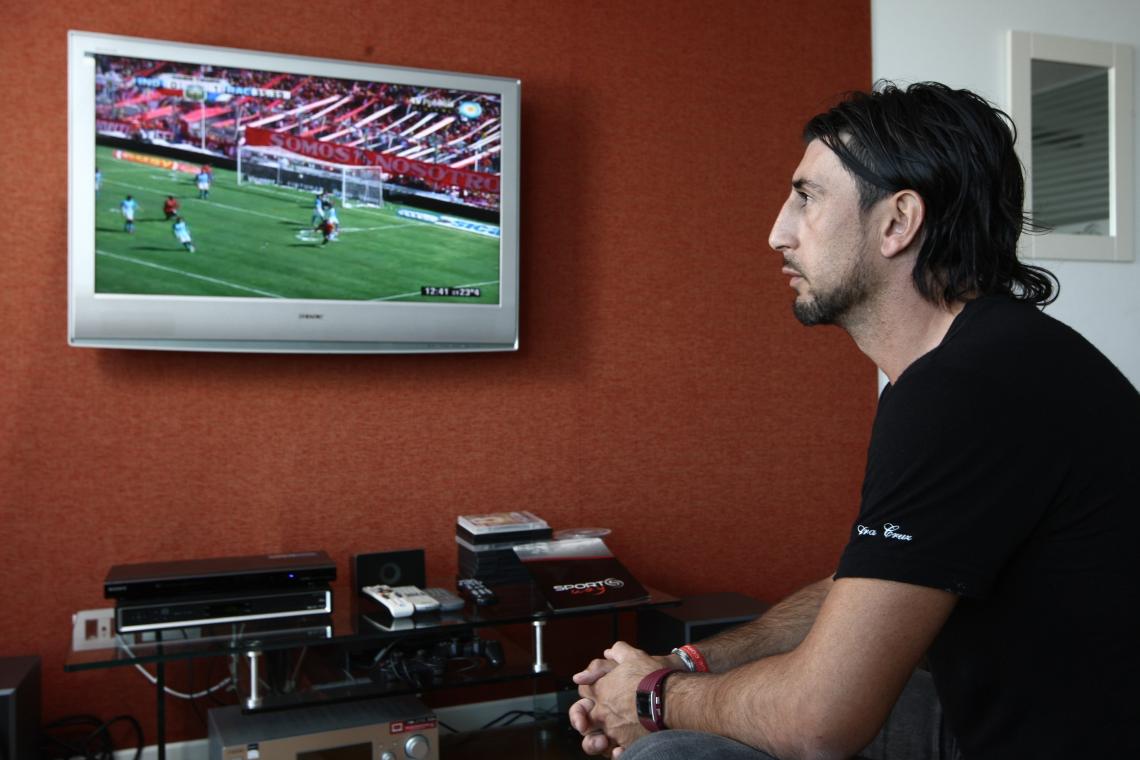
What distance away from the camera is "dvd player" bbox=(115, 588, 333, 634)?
7.50 feet

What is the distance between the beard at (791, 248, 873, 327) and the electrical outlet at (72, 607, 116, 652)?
1627mm

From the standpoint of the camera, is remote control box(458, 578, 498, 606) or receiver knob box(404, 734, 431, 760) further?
remote control box(458, 578, 498, 606)

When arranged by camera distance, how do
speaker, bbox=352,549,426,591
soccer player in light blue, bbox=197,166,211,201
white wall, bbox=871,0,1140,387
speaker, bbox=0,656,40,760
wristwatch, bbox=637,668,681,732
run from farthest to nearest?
white wall, bbox=871,0,1140,387, speaker, bbox=352,549,426,591, soccer player in light blue, bbox=197,166,211,201, speaker, bbox=0,656,40,760, wristwatch, bbox=637,668,681,732

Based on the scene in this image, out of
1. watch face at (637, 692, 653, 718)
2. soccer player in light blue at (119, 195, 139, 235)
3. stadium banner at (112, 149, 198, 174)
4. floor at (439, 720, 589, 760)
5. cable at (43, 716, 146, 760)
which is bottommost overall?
floor at (439, 720, 589, 760)

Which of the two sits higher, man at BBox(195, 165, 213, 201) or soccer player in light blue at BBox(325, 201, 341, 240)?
man at BBox(195, 165, 213, 201)

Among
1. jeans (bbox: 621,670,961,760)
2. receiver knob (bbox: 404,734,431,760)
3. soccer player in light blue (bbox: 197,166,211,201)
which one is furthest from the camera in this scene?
soccer player in light blue (bbox: 197,166,211,201)

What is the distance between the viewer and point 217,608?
2346 mm

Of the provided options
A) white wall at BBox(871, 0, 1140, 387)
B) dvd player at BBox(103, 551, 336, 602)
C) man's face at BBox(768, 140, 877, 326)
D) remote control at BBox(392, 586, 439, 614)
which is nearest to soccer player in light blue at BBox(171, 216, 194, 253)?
dvd player at BBox(103, 551, 336, 602)

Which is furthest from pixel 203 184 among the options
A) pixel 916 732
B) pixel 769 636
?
pixel 916 732

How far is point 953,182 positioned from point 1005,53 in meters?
2.65

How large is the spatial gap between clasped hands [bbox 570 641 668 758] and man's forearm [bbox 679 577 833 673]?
0.40 feet

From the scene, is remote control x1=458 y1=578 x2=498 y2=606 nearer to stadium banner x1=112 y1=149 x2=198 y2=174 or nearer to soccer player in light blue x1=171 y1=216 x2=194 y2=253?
soccer player in light blue x1=171 y1=216 x2=194 y2=253

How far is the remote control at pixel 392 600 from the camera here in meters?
2.45

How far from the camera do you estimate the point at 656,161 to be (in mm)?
3279
